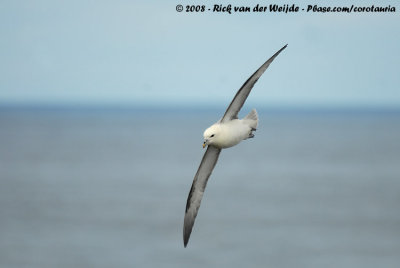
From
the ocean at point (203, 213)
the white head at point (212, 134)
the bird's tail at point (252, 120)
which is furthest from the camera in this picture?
the ocean at point (203, 213)

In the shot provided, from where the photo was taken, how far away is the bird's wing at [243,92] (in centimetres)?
1588

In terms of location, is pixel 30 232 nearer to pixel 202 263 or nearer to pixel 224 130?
pixel 202 263

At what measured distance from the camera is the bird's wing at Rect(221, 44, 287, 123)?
15.9 m

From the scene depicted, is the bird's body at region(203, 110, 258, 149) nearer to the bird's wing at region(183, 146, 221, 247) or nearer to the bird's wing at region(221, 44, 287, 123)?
the bird's wing at region(221, 44, 287, 123)

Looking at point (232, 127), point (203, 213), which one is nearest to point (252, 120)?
point (232, 127)

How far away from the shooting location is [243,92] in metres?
16.1

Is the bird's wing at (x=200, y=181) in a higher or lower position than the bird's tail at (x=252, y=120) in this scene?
lower

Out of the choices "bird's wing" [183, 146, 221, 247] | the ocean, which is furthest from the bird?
the ocean

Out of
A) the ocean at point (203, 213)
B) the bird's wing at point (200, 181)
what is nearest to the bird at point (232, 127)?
the bird's wing at point (200, 181)

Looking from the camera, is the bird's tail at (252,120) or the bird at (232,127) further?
the bird's tail at (252,120)

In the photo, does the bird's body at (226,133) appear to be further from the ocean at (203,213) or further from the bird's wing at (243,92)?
the ocean at (203,213)

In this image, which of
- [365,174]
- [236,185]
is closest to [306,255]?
[236,185]

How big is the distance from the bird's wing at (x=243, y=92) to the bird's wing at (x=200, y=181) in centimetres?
134

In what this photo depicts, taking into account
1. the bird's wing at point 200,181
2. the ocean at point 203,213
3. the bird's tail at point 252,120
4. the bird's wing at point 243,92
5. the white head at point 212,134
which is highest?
the bird's wing at point 243,92
